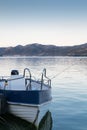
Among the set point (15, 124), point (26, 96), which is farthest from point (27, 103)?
point (15, 124)

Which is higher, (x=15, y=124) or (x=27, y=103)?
(x=27, y=103)

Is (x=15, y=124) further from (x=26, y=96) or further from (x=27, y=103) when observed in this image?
(x=26, y=96)

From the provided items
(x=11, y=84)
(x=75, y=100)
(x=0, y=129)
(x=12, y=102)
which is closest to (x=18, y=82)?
(x=11, y=84)

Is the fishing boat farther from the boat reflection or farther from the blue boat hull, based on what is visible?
the boat reflection

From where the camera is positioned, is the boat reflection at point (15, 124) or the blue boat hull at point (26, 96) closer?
the blue boat hull at point (26, 96)

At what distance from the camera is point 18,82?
2325cm

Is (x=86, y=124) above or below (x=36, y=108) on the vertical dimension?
below

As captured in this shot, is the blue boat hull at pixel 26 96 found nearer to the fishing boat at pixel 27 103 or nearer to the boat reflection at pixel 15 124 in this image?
the fishing boat at pixel 27 103

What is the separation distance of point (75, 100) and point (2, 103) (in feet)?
41.2

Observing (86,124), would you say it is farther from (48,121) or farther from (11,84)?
(11,84)

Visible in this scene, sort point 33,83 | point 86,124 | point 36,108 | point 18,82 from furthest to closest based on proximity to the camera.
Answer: point 33,83, point 18,82, point 86,124, point 36,108

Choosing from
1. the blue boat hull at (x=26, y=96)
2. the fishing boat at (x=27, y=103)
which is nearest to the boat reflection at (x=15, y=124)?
the fishing boat at (x=27, y=103)

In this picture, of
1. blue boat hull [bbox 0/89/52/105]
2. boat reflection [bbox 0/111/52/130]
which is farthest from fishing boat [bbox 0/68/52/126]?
boat reflection [bbox 0/111/52/130]

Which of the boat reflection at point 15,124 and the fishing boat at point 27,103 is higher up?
the fishing boat at point 27,103
